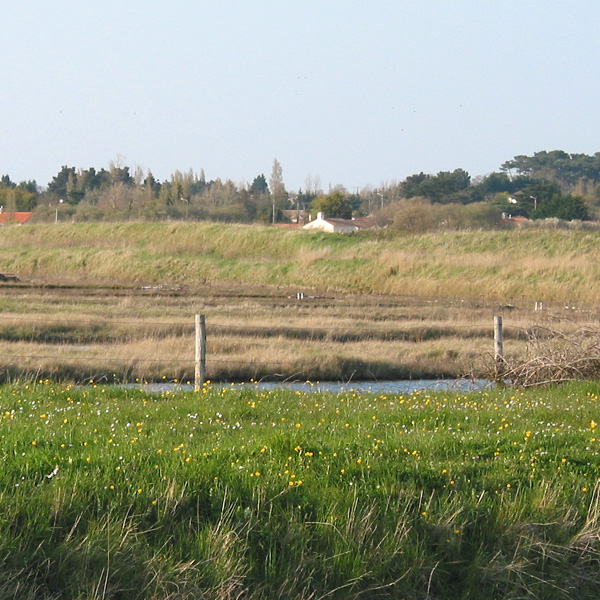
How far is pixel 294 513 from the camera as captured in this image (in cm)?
679

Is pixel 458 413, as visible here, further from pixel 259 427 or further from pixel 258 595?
pixel 258 595

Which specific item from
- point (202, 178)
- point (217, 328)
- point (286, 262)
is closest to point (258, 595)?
point (217, 328)

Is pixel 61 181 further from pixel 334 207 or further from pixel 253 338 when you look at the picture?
pixel 253 338

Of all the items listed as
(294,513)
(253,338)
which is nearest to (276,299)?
(253,338)

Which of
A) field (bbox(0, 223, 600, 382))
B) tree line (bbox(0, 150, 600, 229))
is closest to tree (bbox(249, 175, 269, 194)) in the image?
tree line (bbox(0, 150, 600, 229))

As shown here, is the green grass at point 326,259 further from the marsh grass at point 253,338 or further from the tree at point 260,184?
the tree at point 260,184

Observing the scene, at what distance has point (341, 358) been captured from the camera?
67.9 ft

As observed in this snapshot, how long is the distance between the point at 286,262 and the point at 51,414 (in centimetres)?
4827

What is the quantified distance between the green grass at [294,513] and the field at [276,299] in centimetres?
814

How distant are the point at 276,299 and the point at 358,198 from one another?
11159 centimetres

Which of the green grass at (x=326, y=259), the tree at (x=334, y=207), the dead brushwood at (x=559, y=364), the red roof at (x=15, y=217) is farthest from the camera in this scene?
the tree at (x=334, y=207)

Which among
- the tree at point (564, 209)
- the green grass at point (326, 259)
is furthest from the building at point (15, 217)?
the tree at point (564, 209)

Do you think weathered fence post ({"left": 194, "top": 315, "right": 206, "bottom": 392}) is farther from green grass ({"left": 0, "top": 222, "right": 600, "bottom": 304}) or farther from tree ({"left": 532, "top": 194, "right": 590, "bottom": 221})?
tree ({"left": 532, "top": 194, "right": 590, "bottom": 221})

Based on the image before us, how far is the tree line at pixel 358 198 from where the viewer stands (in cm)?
8812
